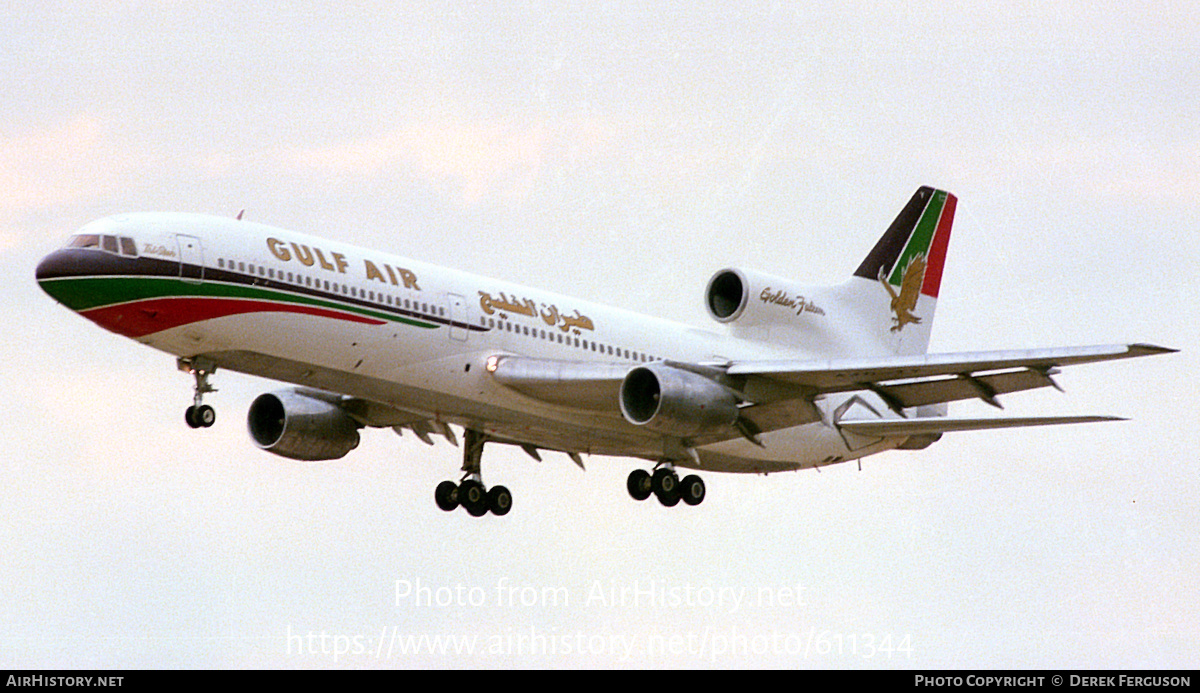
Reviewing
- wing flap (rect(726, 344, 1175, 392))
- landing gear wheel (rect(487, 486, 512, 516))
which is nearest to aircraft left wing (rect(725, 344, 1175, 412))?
wing flap (rect(726, 344, 1175, 392))

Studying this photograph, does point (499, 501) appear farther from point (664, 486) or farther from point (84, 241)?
point (84, 241)

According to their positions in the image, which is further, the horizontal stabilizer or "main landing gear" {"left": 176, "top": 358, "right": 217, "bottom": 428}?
the horizontal stabilizer

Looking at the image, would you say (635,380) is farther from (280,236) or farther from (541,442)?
(280,236)

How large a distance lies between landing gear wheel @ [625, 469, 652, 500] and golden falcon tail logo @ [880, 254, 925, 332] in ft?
33.8

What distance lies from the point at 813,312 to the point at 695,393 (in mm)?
8750

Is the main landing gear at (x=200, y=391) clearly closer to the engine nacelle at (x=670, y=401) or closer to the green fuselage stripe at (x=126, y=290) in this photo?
the green fuselage stripe at (x=126, y=290)

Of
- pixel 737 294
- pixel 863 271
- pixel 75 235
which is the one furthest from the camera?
pixel 863 271

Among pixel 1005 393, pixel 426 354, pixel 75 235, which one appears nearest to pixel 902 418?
pixel 1005 393

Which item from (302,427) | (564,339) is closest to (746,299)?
(564,339)

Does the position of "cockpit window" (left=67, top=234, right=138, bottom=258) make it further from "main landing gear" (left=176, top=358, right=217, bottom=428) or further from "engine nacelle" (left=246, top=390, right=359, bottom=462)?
"engine nacelle" (left=246, top=390, right=359, bottom=462)

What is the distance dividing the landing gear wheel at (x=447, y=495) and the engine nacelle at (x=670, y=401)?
20.6ft

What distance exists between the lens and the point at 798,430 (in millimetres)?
45062

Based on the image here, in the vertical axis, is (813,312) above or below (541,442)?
above

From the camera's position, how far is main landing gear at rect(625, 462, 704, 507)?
4262 cm
